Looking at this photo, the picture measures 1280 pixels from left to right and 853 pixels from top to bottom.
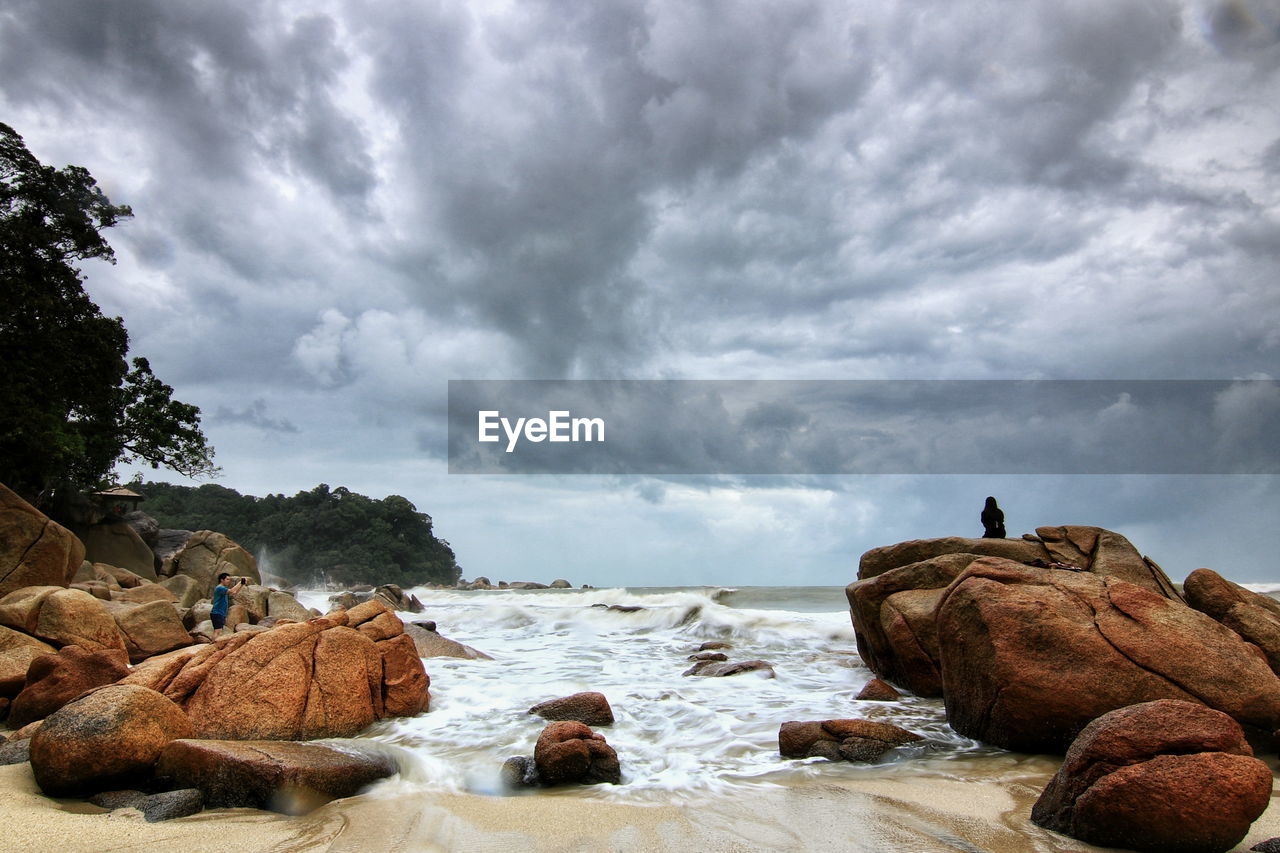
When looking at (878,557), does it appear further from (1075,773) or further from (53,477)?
(53,477)

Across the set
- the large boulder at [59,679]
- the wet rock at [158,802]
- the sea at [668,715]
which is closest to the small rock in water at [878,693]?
the sea at [668,715]

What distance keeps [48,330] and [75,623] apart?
14.4 metres

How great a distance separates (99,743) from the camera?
17.5ft

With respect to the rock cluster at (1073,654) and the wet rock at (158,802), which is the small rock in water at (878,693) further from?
the wet rock at (158,802)

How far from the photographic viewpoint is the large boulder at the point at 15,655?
7828 millimetres

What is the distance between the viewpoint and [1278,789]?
540cm

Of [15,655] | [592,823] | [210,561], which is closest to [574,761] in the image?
[592,823]

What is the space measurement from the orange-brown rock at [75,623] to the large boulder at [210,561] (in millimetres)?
17512

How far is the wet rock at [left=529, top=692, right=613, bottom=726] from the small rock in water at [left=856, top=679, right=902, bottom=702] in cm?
376

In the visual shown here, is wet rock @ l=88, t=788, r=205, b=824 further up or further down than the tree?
further down

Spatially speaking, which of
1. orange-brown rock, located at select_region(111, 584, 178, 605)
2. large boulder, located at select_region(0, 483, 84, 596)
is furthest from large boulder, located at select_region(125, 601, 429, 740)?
orange-brown rock, located at select_region(111, 584, 178, 605)

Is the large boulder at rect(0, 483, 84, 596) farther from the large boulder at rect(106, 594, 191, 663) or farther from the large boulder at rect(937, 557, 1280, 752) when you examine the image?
Answer: the large boulder at rect(937, 557, 1280, 752)

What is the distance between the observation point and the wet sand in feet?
14.6

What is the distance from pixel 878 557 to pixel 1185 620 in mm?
6049
